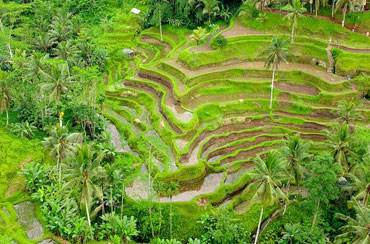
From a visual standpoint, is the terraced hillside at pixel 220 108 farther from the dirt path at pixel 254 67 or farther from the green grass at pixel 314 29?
the green grass at pixel 314 29

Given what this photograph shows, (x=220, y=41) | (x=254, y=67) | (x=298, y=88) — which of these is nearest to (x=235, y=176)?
(x=298, y=88)

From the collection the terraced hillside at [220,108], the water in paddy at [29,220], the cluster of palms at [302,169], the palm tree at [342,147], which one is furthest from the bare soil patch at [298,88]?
the water in paddy at [29,220]

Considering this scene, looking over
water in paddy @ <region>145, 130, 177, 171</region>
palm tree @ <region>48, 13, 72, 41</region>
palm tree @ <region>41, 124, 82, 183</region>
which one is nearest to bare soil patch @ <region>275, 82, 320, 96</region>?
water in paddy @ <region>145, 130, 177, 171</region>

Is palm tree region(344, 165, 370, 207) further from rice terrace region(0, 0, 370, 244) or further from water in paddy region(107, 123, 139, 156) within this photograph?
water in paddy region(107, 123, 139, 156)

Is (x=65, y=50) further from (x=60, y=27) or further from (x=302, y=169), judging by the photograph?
(x=302, y=169)

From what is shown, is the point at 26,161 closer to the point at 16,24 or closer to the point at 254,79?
the point at 254,79

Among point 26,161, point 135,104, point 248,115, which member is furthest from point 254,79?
point 26,161
